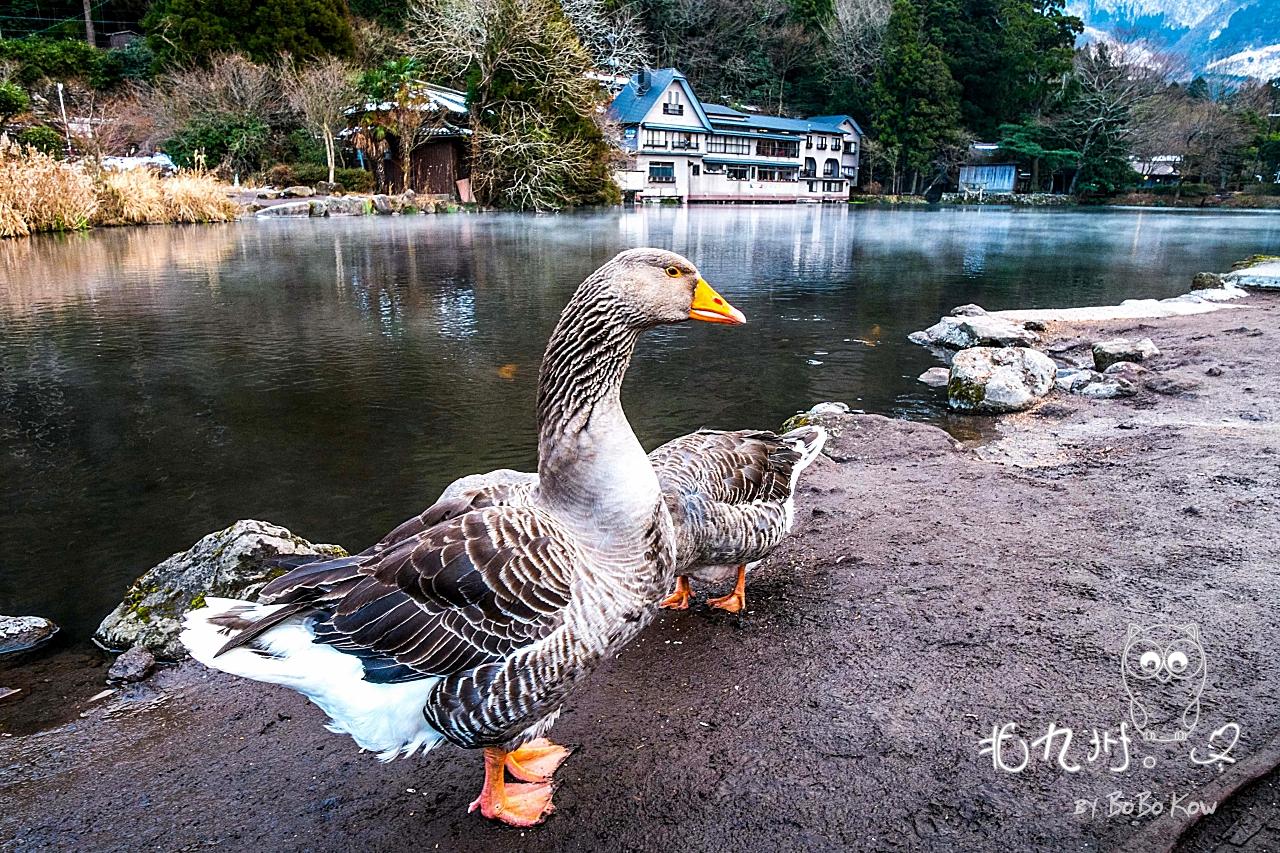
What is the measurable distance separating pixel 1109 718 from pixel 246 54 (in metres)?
53.1

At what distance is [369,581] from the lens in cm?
297

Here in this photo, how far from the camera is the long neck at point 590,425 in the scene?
305cm

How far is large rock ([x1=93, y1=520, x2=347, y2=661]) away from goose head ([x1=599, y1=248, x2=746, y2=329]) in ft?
9.15

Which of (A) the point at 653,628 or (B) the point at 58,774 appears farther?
(A) the point at 653,628

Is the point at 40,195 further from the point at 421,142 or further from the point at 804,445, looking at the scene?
the point at 804,445

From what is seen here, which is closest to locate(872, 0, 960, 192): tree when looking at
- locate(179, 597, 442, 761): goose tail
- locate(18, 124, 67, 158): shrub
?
locate(18, 124, 67, 158): shrub

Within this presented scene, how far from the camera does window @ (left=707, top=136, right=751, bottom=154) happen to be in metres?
67.9

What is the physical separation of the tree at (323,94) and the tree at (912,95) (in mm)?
48512

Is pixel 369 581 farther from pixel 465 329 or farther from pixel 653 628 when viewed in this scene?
pixel 465 329

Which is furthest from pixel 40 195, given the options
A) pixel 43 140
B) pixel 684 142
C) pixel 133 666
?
pixel 684 142

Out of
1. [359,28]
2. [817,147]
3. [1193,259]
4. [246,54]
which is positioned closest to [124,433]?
[1193,259]

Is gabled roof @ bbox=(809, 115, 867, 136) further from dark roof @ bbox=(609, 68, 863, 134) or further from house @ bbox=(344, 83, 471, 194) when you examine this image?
house @ bbox=(344, 83, 471, 194)

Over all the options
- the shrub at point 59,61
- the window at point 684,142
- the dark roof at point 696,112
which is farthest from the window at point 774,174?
the shrub at point 59,61

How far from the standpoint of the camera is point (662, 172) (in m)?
64.2
